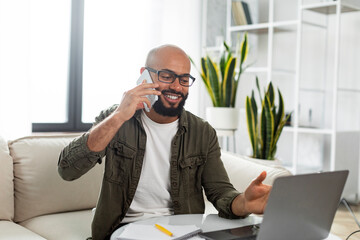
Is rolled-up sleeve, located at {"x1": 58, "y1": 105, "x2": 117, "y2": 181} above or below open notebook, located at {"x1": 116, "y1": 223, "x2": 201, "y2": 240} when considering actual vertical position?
above

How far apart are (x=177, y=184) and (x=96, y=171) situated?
716 mm

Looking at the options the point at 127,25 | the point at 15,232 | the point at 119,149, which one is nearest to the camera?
the point at 119,149

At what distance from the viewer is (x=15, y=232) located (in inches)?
76.7

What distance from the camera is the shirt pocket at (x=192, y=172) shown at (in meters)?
1.78

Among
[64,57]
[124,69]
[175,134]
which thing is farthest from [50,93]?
[175,134]

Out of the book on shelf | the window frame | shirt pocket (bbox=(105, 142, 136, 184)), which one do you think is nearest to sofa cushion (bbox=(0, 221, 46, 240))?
shirt pocket (bbox=(105, 142, 136, 184))

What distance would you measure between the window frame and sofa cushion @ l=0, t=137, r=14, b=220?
169cm

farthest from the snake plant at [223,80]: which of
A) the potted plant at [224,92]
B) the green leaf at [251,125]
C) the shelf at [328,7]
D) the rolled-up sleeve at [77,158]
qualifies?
the rolled-up sleeve at [77,158]

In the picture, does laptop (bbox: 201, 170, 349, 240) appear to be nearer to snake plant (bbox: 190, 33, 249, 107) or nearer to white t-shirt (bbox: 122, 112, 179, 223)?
white t-shirt (bbox: 122, 112, 179, 223)

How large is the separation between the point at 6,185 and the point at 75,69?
6.25 feet

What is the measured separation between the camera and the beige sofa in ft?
6.86

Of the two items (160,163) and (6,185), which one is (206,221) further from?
(6,185)

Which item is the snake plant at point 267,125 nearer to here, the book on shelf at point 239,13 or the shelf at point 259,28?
the shelf at point 259,28

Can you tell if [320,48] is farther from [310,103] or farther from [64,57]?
[64,57]
